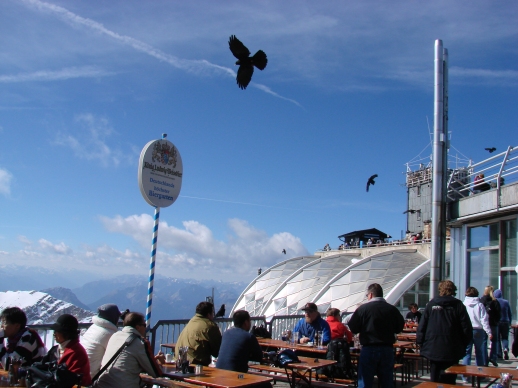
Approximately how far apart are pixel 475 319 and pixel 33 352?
8.16 metres

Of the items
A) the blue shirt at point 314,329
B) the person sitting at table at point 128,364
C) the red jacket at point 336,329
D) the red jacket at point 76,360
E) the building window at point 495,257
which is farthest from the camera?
the building window at point 495,257

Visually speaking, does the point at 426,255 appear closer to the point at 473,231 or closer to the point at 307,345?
the point at 473,231

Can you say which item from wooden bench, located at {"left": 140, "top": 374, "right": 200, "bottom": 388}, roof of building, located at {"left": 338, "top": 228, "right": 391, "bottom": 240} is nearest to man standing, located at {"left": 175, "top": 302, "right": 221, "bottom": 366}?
wooden bench, located at {"left": 140, "top": 374, "right": 200, "bottom": 388}

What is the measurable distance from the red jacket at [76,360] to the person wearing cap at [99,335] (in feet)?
1.96

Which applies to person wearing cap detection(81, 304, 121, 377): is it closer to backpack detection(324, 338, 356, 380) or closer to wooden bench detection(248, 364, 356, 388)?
wooden bench detection(248, 364, 356, 388)

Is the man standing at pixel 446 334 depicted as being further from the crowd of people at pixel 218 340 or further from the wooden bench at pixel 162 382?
the wooden bench at pixel 162 382

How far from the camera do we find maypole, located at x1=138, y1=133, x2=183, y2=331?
26.7 feet

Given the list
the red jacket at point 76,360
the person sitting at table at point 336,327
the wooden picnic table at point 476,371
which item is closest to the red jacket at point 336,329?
the person sitting at table at point 336,327

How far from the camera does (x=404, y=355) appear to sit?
977cm

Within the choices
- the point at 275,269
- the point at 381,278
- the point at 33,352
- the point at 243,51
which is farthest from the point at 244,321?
the point at 275,269

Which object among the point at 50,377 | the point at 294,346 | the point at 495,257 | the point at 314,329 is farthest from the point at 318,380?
the point at 495,257

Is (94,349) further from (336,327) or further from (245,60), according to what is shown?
(245,60)

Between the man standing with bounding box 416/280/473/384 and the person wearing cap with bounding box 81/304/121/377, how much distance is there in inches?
157

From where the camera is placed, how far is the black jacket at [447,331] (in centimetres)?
649
